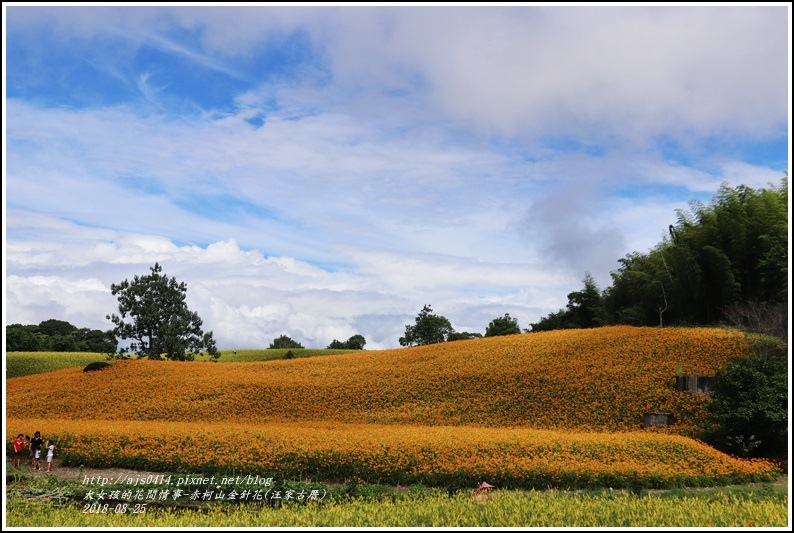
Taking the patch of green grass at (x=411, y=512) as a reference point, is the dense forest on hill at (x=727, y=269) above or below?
above

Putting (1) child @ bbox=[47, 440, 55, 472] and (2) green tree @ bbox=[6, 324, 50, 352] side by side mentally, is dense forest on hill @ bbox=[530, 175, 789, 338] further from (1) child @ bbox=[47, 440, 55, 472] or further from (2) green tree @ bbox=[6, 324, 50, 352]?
(2) green tree @ bbox=[6, 324, 50, 352]

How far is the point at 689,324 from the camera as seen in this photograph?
114ft

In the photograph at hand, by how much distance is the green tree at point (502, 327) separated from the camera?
191 feet

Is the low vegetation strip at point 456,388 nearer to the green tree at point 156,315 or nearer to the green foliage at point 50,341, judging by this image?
the green tree at point 156,315

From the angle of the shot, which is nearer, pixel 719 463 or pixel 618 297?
pixel 719 463

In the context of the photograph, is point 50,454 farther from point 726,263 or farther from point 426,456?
point 726,263

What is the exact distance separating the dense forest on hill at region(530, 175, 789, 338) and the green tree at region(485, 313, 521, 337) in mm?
18952

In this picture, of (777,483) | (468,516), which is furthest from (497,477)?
(777,483)

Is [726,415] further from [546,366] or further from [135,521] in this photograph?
[135,521]

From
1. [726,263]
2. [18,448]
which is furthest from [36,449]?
[726,263]

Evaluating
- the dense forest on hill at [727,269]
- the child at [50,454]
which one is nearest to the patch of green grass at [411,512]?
the child at [50,454]

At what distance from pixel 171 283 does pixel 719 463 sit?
33.2m

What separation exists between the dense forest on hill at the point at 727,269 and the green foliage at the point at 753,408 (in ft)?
21.2

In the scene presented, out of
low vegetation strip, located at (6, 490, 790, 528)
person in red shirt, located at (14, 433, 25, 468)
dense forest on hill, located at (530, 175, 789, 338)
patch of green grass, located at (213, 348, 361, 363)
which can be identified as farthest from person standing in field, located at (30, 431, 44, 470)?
patch of green grass, located at (213, 348, 361, 363)
